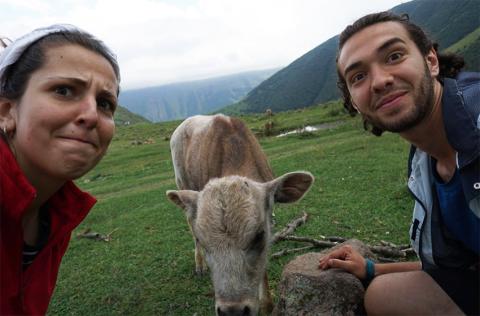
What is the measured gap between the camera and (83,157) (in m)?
2.91

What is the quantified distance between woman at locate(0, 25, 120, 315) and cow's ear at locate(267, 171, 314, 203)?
9.51ft

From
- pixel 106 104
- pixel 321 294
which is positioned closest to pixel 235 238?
pixel 321 294

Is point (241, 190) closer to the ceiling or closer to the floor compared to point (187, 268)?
closer to the ceiling

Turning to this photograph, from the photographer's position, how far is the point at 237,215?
15.2 feet

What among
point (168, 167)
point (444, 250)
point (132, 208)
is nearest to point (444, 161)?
point (444, 250)

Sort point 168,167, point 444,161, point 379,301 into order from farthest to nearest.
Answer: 1. point 168,167
2. point 379,301
3. point 444,161

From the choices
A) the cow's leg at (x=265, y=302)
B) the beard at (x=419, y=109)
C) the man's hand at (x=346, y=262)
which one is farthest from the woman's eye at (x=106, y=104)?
the cow's leg at (x=265, y=302)

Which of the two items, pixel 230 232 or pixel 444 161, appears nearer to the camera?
pixel 444 161

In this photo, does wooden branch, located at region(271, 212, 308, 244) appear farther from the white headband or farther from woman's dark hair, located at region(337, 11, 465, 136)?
the white headband

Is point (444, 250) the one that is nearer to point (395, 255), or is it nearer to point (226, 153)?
point (395, 255)

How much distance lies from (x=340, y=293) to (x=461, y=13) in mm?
220048

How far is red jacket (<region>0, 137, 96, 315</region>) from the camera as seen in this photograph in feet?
8.88

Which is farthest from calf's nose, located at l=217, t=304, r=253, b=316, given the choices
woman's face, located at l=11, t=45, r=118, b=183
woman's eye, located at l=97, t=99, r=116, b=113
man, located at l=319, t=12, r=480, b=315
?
woman's eye, located at l=97, t=99, r=116, b=113

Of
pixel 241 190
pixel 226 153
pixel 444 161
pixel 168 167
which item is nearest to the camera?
pixel 444 161
